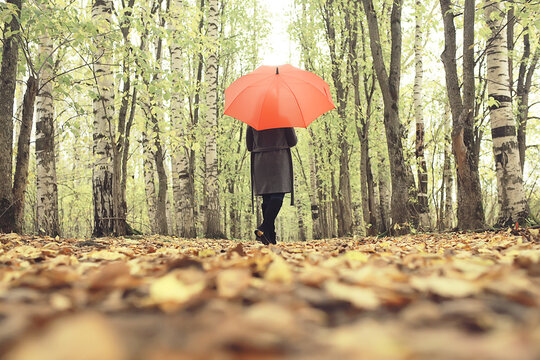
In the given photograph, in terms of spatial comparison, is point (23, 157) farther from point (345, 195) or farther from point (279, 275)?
point (345, 195)

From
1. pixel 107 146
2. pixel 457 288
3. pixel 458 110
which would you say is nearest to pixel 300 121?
pixel 458 110

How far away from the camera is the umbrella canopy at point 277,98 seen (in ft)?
15.8

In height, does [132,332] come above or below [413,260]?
above

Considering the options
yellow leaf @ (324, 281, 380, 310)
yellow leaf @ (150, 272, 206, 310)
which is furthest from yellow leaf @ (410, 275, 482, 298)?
yellow leaf @ (150, 272, 206, 310)

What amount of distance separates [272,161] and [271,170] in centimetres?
12

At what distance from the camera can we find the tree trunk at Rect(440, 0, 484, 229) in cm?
549

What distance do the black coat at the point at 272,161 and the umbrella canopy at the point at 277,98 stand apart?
0.58 feet

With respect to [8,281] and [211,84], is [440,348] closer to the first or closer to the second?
[8,281]

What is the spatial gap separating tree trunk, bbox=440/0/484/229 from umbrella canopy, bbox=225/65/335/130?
2.17m

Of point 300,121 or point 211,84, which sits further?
point 211,84

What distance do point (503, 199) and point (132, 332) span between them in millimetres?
5880

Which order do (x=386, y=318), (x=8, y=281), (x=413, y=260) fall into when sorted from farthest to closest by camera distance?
(x=413, y=260) → (x=8, y=281) → (x=386, y=318)

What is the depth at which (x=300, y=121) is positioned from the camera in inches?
195

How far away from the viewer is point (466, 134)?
5.57 m
